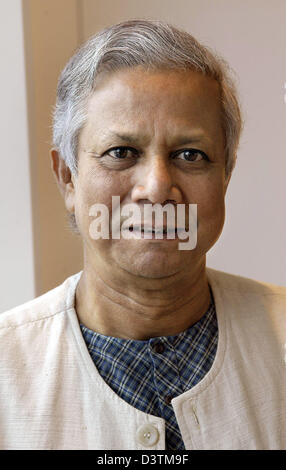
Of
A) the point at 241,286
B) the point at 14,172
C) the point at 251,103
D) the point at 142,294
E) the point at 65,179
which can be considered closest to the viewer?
the point at 142,294

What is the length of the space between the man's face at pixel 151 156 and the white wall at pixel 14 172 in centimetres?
57

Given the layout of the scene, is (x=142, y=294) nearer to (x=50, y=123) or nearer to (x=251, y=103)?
(x=50, y=123)

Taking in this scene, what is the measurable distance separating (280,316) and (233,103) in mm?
459

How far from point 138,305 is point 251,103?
993 millimetres

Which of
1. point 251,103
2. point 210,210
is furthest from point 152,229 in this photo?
point 251,103

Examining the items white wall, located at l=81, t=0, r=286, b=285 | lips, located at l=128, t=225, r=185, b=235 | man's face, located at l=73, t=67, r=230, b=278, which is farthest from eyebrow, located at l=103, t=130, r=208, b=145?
white wall, located at l=81, t=0, r=286, b=285

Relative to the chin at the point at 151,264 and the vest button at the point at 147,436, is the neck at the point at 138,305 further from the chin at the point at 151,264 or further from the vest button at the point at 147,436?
the vest button at the point at 147,436

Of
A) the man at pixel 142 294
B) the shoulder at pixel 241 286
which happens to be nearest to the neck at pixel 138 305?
the man at pixel 142 294

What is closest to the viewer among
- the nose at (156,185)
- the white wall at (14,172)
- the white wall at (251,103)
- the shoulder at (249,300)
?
the nose at (156,185)

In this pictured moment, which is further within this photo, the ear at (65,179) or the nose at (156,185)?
the ear at (65,179)

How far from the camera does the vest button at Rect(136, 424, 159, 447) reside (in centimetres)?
112

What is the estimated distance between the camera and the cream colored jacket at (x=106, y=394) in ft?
3.71

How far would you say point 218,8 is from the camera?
1949 mm

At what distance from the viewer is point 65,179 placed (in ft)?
4.25
